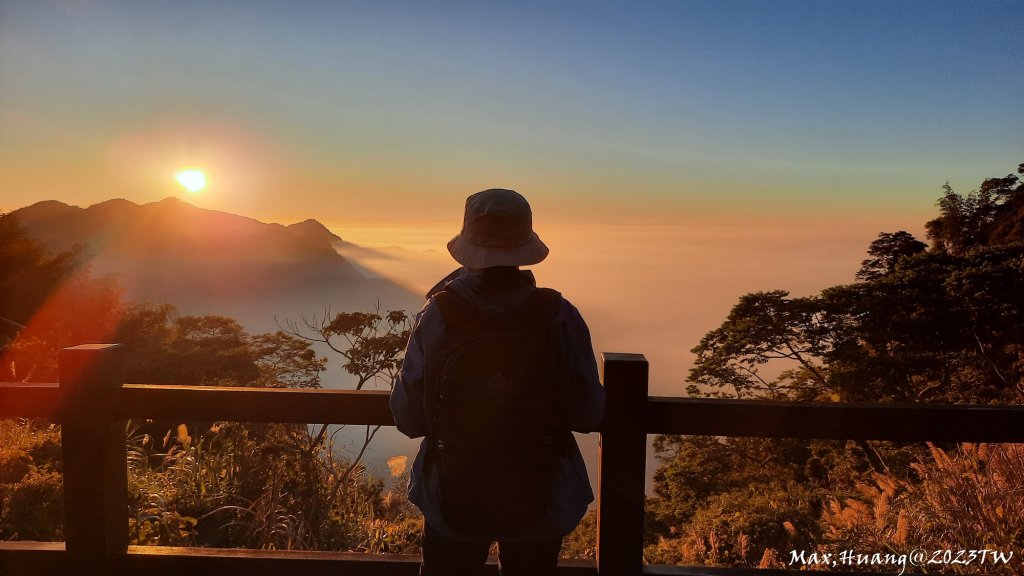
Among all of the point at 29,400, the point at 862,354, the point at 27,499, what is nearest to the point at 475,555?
the point at 29,400

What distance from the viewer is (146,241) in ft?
263

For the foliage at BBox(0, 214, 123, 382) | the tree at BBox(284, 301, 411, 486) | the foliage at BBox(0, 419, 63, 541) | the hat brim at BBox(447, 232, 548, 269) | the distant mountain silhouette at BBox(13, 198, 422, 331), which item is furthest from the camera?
the distant mountain silhouette at BBox(13, 198, 422, 331)

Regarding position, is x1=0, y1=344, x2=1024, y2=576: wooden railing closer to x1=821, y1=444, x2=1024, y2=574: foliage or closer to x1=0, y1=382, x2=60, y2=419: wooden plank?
x1=0, y1=382, x2=60, y2=419: wooden plank

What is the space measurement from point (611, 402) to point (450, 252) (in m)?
1.02

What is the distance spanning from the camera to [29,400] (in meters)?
3.01

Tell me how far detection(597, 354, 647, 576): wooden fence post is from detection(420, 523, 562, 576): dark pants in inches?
23.9

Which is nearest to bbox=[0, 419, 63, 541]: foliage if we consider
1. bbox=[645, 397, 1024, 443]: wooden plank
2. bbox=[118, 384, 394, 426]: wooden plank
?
bbox=[118, 384, 394, 426]: wooden plank

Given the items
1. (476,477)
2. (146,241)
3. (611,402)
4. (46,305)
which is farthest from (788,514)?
(146,241)

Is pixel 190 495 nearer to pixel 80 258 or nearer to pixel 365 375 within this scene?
pixel 365 375

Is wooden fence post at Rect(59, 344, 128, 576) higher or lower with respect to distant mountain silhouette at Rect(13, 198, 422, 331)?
lower

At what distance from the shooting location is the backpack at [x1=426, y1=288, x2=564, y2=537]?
1967mm

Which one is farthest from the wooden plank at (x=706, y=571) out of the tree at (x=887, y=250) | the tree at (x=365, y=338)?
the tree at (x=887, y=250)

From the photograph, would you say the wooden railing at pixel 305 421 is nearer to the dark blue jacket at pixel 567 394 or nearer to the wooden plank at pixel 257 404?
the wooden plank at pixel 257 404

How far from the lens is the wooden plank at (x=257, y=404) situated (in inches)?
110
